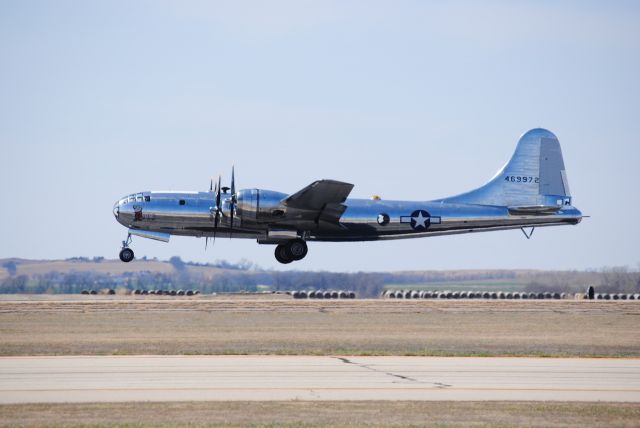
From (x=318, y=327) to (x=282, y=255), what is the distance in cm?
403

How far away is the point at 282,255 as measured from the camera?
42.9 m

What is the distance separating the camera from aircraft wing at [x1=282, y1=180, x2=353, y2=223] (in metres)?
38.6

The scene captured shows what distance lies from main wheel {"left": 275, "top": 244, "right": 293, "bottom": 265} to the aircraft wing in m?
2.29

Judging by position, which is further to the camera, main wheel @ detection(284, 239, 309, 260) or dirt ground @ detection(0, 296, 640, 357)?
main wheel @ detection(284, 239, 309, 260)

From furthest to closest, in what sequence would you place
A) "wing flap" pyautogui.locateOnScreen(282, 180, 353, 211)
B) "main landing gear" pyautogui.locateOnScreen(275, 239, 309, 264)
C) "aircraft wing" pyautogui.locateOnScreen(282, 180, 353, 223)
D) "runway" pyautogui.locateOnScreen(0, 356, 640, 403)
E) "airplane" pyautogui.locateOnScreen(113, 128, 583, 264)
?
"main landing gear" pyautogui.locateOnScreen(275, 239, 309, 264), "airplane" pyautogui.locateOnScreen(113, 128, 583, 264), "aircraft wing" pyautogui.locateOnScreen(282, 180, 353, 223), "wing flap" pyautogui.locateOnScreen(282, 180, 353, 211), "runway" pyautogui.locateOnScreen(0, 356, 640, 403)

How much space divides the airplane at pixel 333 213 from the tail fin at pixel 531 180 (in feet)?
0.16

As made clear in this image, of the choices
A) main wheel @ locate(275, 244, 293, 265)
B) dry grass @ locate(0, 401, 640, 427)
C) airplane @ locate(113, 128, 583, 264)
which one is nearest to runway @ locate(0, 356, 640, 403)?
dry grass @ locate(0, 401, 640, 427)

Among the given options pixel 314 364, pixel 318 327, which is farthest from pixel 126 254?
pixel 314 364

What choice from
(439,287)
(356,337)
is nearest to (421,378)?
(356,337)

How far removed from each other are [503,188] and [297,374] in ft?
78.6

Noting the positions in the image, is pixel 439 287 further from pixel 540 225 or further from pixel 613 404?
pixel 613 404

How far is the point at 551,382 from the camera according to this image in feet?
80.1

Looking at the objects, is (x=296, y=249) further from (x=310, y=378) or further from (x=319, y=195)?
(x=310, y=378)

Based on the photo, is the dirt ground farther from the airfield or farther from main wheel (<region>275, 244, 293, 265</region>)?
main wheel (<region>275, 244, 293, 265</region>)
